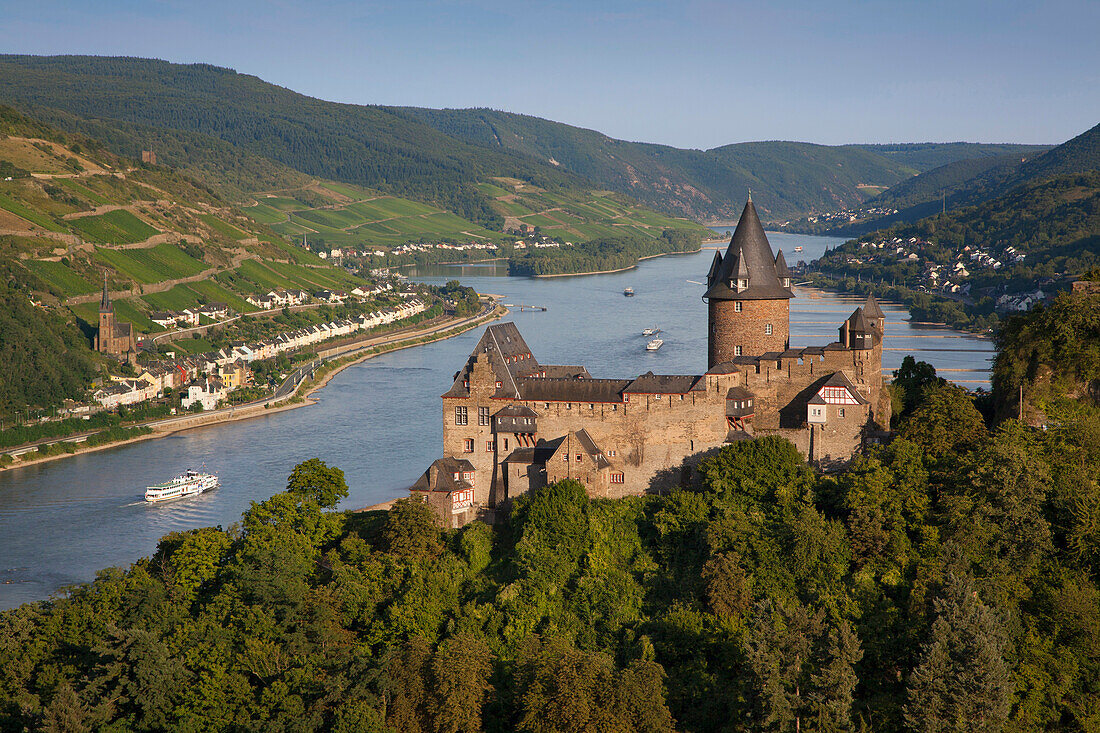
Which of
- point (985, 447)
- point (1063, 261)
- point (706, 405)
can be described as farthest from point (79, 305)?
point (1063, 261)

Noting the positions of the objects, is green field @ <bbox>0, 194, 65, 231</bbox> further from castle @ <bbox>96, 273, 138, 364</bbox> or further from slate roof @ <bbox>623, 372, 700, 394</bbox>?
slate roof @ <bbox>623, 372, 700, 394</bbox>

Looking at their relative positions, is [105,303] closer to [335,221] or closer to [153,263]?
[153,263]

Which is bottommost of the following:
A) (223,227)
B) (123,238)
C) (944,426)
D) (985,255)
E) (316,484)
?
(316,484)

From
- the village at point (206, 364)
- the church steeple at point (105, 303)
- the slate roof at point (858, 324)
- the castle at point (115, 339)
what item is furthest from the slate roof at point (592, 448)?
the church steeple at point (105, 303)

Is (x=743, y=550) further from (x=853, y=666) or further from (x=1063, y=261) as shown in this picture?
(x=1063, y=261)

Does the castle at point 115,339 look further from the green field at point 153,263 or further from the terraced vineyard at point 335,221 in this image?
the terraced vineyard at point 335,221

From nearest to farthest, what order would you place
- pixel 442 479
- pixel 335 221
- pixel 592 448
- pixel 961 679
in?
pixel 961 679, pixel 592 448, pixel 442 479, pixel 335 221

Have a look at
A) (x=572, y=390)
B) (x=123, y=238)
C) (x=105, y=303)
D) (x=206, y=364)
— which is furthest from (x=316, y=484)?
(x=123, y=238)
